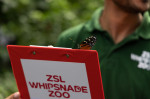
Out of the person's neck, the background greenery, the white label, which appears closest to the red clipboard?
the white label

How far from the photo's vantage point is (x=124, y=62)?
2.65 m

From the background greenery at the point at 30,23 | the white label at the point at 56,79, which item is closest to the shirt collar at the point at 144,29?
the white label at the point at 56,79

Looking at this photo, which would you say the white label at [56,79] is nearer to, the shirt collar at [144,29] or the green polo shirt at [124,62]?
the green polo shirt at [124,62]

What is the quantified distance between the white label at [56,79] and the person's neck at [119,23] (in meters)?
1.11

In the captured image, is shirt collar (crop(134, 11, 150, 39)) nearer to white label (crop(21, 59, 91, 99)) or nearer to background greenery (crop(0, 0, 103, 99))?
white label (crop(21, 59, 91, 99))

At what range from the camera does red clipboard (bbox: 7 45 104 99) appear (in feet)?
5.31

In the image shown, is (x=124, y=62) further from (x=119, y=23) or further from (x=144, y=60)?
A: (x=119, y=23)

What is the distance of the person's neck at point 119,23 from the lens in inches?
108

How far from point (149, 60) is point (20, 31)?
1.86 meters

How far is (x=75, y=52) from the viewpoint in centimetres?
159

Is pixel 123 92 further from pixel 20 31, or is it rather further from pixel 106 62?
pixel 20 31

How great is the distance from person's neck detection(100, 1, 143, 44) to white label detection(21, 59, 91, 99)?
3.63 feet

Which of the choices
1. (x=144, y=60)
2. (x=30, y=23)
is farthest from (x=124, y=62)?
(x=30, y=23)

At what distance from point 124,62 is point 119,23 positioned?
0.27 metres
